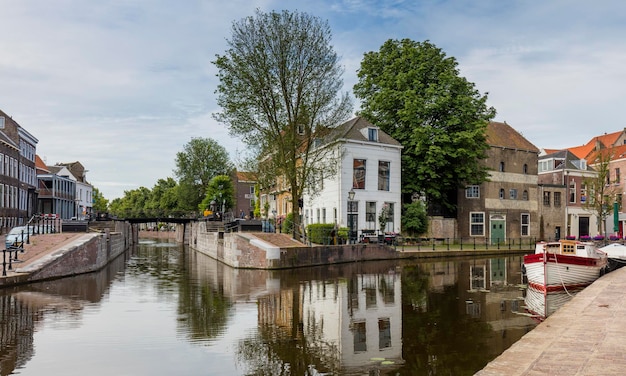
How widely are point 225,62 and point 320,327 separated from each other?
78.6 feet

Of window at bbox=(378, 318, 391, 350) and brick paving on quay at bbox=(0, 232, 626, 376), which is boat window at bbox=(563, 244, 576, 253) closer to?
brick paving on quay at bbox=(0, 232, 626, 376)

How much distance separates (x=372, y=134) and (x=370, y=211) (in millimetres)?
6023

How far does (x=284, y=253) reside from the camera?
29.3 meters

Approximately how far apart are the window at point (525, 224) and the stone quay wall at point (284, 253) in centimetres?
2012

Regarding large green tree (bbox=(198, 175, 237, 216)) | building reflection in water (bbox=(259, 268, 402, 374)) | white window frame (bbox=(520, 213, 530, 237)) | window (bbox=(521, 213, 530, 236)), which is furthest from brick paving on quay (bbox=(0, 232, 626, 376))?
large green tree (bbox=(198, 175, 237, 216))

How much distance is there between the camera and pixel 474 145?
42219 millimetres

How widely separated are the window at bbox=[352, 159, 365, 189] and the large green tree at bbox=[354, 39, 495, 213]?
176 inches

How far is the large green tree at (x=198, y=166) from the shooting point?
94750 millimetres

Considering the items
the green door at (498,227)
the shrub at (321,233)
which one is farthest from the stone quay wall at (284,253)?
the green door at (498,227)

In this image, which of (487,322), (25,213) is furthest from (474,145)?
(25,213)

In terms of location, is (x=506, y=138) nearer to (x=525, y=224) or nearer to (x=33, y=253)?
(x=525, y=224)

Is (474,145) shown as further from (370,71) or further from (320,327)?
(320,327)

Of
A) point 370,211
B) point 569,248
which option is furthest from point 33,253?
point 569,248

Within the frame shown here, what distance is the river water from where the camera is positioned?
990 centimetres
